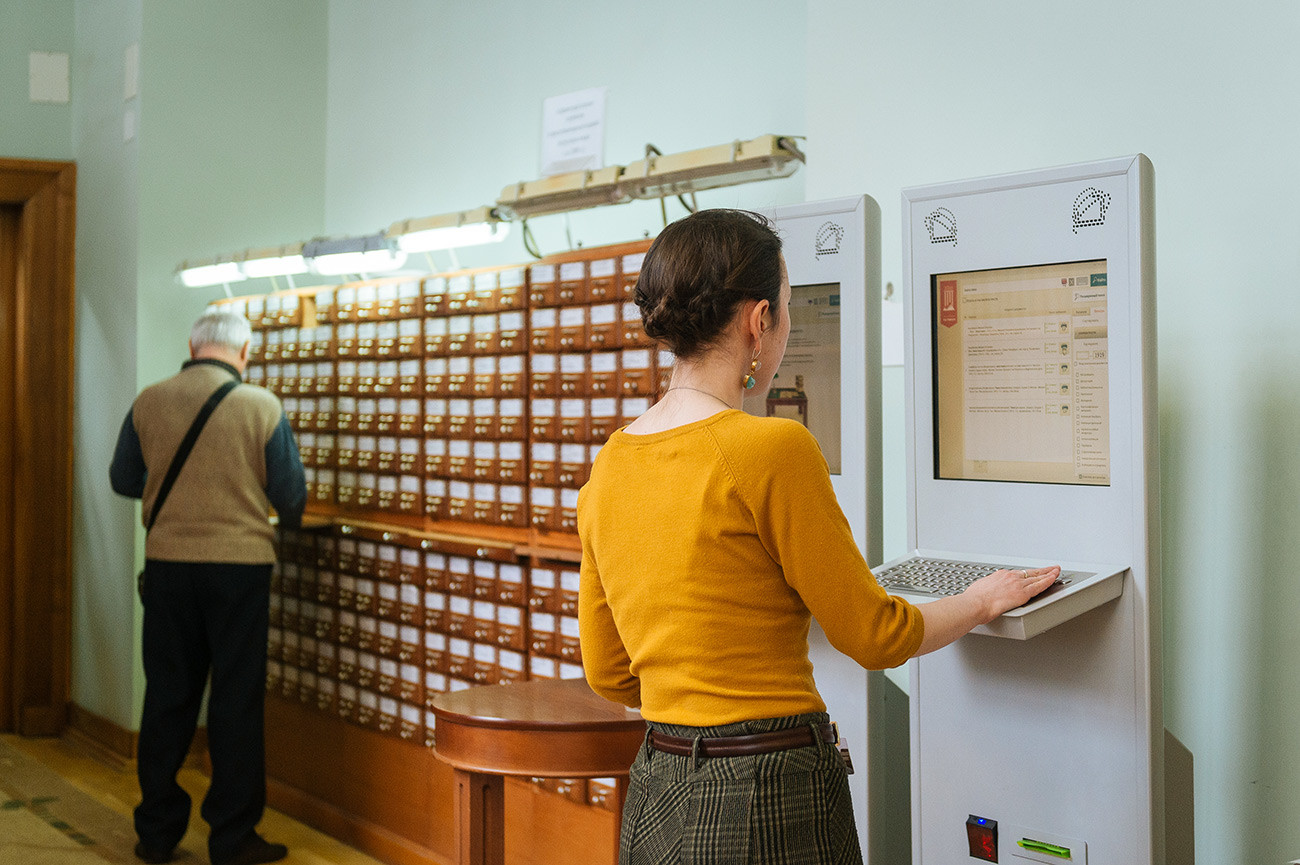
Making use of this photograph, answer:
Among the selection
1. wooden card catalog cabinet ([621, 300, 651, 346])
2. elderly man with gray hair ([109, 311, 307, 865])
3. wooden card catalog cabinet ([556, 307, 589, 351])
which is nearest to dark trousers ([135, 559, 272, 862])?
elderly man with gray hair ([109, 311, 307, 865])

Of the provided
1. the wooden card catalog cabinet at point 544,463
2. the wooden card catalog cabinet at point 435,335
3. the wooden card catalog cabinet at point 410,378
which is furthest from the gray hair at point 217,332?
the wooden card catalog cabinet at point 544,463

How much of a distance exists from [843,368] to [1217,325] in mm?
634

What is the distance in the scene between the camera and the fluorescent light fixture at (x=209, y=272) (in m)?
4.25

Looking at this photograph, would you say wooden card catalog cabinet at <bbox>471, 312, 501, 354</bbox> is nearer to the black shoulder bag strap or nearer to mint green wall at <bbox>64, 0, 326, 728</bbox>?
the black shoulder bag strap

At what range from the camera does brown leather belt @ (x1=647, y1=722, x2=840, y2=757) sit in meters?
1.30

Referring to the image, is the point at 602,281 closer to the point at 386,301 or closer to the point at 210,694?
the point at 386,301

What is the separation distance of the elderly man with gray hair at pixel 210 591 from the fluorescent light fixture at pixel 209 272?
0.65 m

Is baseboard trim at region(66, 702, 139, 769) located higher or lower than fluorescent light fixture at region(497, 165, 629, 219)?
lower

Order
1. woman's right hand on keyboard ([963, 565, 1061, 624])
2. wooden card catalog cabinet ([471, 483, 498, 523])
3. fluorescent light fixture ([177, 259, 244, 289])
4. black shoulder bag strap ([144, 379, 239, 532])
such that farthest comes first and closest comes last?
fluorescent light fixture ([177, 259, 244, 289]) → black shoulder bag strap ([144, 379, 239, 532]) → wooden card catalog cabinet ([471, 483, 498, 523]) → woman's right hand on keyboard ([963, 565, 1061, 624])

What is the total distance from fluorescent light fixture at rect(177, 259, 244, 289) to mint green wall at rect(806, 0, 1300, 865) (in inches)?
119

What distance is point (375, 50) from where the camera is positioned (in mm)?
4688

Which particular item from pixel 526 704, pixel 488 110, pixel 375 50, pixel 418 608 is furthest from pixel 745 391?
pixel 375 50

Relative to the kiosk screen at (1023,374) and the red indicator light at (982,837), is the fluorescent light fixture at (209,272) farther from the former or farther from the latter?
the red indicator light at (982,837)

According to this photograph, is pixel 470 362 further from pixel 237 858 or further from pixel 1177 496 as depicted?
pixel 1177 496
